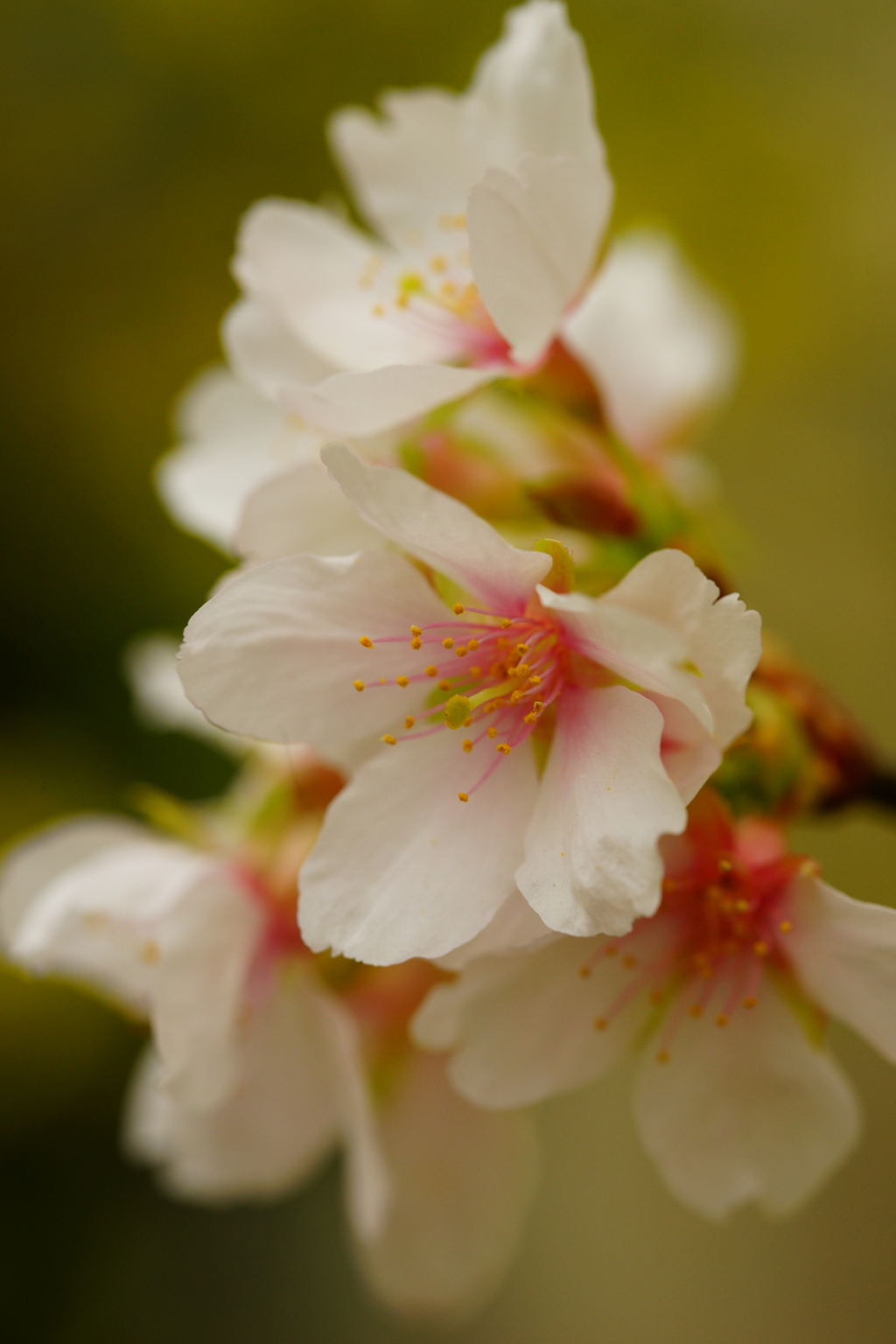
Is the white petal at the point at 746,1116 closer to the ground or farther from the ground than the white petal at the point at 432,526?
closer to the ground

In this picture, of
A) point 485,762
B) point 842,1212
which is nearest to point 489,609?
point 485,762

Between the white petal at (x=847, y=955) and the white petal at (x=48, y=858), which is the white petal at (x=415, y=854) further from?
the white petal at (x=48, y=858)

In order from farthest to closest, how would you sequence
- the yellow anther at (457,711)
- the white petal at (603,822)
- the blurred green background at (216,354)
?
the blurred green background at (216,354), the yellow anther at (457,711), the white petal at (603,822)

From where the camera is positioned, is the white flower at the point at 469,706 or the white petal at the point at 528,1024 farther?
the white petal at the point at 528,1024

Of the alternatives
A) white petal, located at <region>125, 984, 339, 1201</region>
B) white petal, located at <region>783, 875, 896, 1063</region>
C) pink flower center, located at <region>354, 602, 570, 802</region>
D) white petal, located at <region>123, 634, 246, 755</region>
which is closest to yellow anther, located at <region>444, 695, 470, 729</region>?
pink flower center, located at <region>354, 602, 570, 802</region>

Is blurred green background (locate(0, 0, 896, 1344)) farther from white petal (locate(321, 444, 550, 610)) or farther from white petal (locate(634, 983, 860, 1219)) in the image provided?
white petal (locate(321, 444, 550, 610))

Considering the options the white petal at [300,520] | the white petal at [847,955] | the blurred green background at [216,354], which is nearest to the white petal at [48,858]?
the white petal at [300,520]

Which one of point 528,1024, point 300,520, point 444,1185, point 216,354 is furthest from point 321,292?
point 216,354
